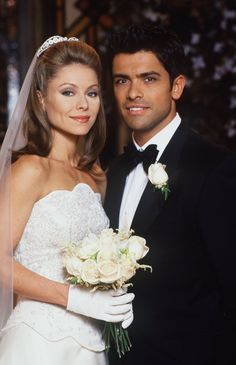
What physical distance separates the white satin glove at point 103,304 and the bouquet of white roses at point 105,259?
66mm

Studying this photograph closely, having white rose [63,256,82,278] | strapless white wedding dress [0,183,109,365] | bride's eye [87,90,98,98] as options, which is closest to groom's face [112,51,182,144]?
bride's eye [87,90,98,98]

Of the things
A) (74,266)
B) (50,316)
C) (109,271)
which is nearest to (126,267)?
(109,271)

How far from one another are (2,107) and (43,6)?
91cm

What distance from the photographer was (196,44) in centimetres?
567

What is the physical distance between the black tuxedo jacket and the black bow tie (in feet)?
0.66

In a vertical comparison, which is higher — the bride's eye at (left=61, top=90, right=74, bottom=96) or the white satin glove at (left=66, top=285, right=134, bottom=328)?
the bride's eye at (left=61, top=90, right=74, bottom=96)

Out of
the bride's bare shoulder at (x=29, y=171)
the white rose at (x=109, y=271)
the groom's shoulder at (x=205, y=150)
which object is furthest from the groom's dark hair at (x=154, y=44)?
the white rose at (x=109, y=271)

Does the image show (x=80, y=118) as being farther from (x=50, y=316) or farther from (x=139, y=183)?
(x=50, y=316)

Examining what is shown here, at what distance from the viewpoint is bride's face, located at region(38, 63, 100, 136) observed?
3.03 metres

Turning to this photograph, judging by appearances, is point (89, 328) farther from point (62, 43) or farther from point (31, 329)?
point (62, 43)

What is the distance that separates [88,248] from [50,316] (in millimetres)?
428

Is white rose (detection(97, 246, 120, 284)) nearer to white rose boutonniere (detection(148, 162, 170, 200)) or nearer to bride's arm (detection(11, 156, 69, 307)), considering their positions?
bride's arm (detection(11, 156, 69, 307))

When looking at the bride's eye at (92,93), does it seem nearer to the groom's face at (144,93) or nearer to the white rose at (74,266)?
the groom's face at (144,93)

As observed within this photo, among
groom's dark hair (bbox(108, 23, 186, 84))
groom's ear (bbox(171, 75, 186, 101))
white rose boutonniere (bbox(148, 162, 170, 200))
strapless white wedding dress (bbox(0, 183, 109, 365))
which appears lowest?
strapless white wedding dress (bbox(0, 183, 109, 365))
